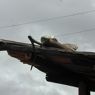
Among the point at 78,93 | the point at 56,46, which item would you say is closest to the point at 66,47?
the point at 56,46

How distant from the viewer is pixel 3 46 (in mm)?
11328

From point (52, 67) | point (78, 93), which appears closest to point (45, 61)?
point (52, 67)

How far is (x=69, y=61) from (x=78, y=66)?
0.81 feet

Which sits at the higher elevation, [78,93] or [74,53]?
[74,53]

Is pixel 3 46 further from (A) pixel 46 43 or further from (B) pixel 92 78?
(B) pixel 92 78

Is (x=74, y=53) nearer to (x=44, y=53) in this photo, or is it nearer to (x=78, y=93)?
(x=44, y=53)

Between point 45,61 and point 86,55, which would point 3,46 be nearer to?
point 45,61

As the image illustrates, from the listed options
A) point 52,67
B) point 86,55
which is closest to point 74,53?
point 86,55

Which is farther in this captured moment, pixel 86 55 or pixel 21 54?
pixel 21 54

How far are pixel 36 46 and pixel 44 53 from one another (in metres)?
0.36

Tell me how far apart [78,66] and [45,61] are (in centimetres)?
71

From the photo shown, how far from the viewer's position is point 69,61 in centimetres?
1090

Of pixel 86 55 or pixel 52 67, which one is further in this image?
pixel 52 67

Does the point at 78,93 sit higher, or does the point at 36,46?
the point at 36,46
